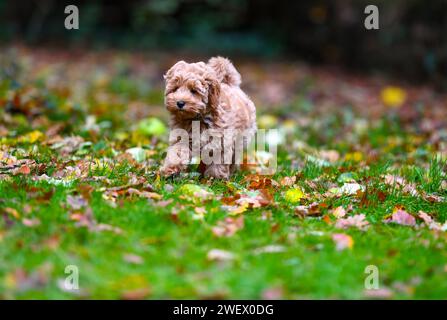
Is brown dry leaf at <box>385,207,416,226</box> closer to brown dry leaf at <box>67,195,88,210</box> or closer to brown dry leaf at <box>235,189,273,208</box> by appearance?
brown dry leaf at <box>235,189,273,208</box>

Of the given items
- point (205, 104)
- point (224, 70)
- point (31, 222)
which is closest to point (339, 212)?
point (205, 104)

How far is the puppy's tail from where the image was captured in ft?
19.2

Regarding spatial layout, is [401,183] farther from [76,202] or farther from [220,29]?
[220,29]

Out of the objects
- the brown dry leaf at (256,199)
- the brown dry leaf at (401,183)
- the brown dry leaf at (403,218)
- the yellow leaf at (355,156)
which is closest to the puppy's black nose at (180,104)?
the brown dry leaf at (256,199)

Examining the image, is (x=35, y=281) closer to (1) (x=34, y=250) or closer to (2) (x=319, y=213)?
(1) (x=34, y=250)

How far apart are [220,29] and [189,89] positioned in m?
11.5

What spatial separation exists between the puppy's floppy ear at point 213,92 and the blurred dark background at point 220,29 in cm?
917

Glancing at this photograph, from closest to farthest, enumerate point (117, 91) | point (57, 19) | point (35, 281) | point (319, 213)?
1. point (35, 281)
2. point (319, 213)
3. point (117, 91)
4. point (57, 19)

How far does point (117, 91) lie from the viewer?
11.3 metres

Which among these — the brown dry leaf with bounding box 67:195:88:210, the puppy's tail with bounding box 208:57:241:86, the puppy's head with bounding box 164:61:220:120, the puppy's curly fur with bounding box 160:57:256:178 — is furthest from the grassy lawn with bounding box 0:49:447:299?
the puppy's tail with bounding box 208:57:241:86

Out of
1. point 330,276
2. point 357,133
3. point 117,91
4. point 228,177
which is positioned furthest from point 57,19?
point 330,276

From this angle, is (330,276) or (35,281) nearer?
(35,281)
